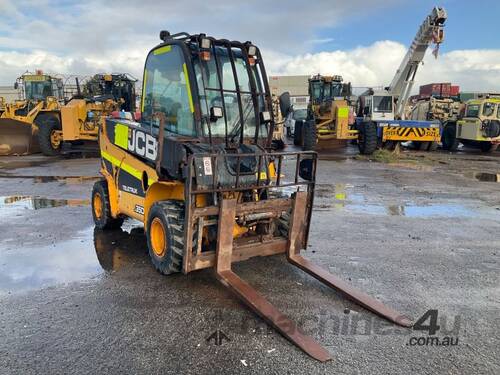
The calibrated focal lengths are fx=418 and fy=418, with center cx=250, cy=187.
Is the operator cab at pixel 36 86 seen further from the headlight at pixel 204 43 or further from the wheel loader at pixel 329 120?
the headlight at pixel 204 43

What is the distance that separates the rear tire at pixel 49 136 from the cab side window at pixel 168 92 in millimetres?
11695

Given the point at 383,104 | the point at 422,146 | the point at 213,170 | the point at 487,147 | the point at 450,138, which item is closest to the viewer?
the point at 213,170

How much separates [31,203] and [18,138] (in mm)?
9574

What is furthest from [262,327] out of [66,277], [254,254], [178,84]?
[178,84]

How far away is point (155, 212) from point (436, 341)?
2.84 metres

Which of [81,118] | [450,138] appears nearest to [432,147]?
[450,138]

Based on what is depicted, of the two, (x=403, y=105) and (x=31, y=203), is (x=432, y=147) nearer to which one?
(x=403, y=105)

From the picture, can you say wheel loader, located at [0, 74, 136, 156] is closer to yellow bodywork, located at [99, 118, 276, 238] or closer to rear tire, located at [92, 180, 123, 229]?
rear tire, located at [92, 180, 123, 229]

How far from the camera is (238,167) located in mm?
4102

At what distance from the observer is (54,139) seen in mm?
15750

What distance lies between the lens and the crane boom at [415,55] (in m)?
15.6

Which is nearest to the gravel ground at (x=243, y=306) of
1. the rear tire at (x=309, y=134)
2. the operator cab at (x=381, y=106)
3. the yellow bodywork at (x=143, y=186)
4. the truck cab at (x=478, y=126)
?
the yellow bodywork at (x=143, y=186)

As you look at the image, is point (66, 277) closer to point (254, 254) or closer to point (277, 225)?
point (254, 254)

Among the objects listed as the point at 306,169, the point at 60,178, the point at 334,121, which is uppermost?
the point at 334,121
